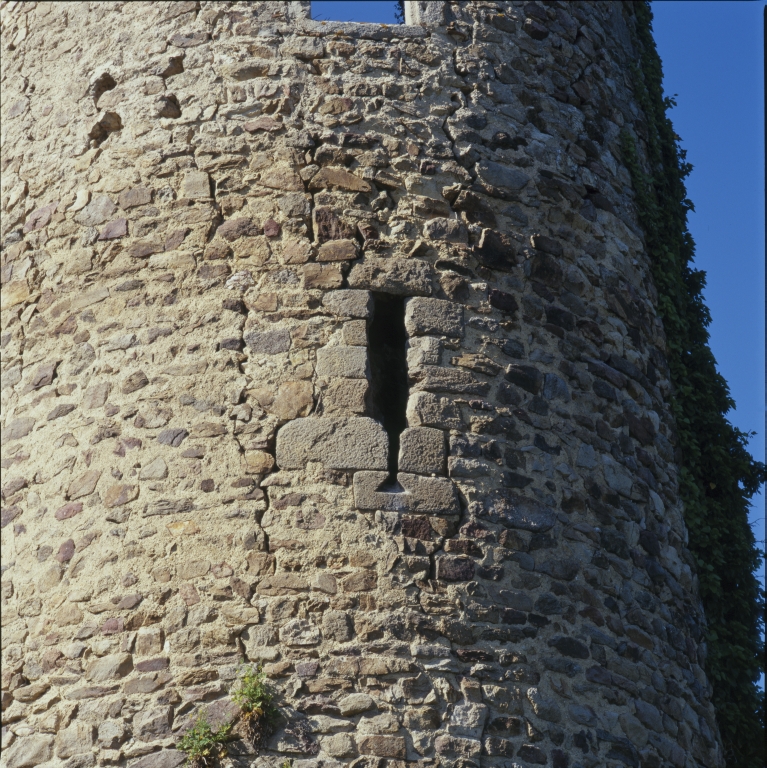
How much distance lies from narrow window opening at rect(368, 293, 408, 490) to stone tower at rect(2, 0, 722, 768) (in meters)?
0.01

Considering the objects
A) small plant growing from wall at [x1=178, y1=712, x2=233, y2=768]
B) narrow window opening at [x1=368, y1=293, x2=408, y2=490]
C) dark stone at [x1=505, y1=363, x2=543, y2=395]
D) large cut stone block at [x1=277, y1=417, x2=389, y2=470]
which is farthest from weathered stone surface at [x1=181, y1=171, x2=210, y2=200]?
small plant growing from wall at [x1=178, y1=712, x2=233, y2=768]

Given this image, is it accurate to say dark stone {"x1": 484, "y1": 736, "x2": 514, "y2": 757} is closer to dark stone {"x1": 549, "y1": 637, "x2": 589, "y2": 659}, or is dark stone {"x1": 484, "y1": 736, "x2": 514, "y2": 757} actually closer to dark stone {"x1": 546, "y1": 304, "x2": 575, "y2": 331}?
dark stone {"x1": 549, "y1": 637, "x2": 589, "y2": 659}

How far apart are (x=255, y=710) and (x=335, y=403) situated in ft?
4.50

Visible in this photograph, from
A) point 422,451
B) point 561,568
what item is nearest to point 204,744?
point 422,451

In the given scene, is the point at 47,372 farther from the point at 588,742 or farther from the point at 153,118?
the point at 588,742

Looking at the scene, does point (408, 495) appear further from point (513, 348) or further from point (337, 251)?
point (337, 251)

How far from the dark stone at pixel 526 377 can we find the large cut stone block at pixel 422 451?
1.72 feet

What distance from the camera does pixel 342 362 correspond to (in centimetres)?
Answer: 568

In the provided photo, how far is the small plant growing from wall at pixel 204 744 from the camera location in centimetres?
504

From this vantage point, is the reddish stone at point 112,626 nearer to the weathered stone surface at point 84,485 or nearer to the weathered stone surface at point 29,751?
the weathered stone surface at point 29,751

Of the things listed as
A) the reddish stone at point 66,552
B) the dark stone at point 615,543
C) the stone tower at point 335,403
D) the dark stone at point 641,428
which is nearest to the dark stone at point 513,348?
the stone tower at point 335,403

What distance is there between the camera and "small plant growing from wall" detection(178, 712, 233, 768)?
5.04 metres

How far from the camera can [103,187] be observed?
636 cm

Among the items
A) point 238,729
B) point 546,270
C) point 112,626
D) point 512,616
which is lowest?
point 238,729
